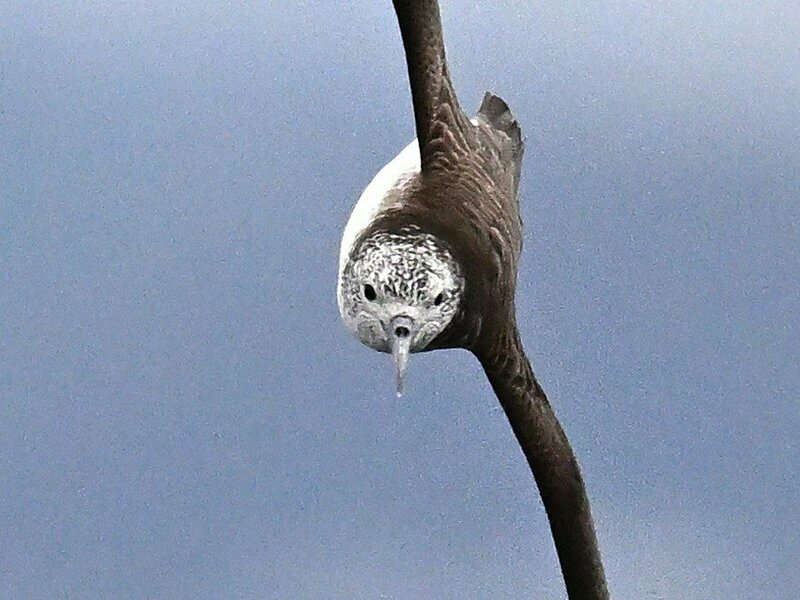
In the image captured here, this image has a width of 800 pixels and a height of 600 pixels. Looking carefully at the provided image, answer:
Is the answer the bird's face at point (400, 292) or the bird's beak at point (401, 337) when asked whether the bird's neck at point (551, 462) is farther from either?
the bird's beak at point (401, 337)

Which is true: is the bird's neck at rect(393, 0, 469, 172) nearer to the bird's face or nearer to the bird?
the bird

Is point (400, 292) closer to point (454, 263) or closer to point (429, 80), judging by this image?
point (454, 263)

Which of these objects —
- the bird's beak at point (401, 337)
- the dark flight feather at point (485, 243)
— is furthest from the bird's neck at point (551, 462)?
the bird's beak at point (401, 337)

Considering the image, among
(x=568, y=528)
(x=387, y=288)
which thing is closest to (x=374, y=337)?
(x=387, y=288)

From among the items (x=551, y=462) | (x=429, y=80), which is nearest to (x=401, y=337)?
(x=429, y=80)

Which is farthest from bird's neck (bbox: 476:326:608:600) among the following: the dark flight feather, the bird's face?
the bird's face
